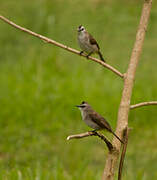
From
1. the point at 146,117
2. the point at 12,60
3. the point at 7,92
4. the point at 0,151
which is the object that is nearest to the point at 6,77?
the point at 7,92

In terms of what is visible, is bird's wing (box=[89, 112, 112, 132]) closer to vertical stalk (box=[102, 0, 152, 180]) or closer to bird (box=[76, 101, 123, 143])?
bird (box=[76, 101, 123, 143])

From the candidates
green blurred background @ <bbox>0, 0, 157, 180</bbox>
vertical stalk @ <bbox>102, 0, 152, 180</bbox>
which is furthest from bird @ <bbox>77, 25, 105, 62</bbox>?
vertical stalk @ <bbox>102, 0, 152, 180</bbox>

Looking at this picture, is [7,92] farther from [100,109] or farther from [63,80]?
[100,109]

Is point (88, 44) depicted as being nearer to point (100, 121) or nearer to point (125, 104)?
point (100, 121)

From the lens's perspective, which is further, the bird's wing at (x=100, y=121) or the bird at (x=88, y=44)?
the bird at (x=88, y=44)

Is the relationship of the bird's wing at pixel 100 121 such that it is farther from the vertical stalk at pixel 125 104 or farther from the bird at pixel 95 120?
the vertical stalk at pixel 125 104

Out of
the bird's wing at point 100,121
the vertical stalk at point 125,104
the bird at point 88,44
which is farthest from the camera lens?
the bird at point 88,44

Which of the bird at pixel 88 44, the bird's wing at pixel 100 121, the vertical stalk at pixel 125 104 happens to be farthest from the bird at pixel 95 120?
the bird at pixel 88 44

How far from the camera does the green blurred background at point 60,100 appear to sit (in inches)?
196

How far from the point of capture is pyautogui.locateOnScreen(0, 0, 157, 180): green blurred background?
4.97 m

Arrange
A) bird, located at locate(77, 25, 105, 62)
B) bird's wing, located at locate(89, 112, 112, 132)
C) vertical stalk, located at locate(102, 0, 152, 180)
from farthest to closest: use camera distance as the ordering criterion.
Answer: bird, located at locate(77, 25, 105, 62), bird's wing, located at locate(89, 112, 112, 132), vertical stalk, located at locate(102, 0, 152, 180)

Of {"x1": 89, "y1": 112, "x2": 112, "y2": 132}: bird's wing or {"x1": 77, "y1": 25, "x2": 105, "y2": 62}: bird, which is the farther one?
{"x1": 77, "y1": 25, "x2": 105, "y2": 62}: bird

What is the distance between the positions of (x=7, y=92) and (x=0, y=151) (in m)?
0.98

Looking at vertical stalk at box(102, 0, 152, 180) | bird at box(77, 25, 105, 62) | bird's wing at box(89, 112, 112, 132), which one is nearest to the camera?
vertical stalk at box(102, 0, 152, 180)
